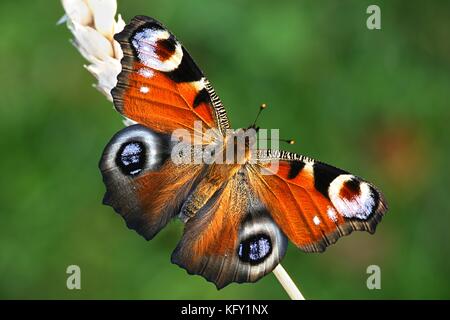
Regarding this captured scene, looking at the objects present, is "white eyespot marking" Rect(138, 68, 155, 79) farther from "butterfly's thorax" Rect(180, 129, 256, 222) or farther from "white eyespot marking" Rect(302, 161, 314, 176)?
"white eyespot marking" Rect(302, 161, 314, 176)

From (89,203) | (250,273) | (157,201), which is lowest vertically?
(89,203)

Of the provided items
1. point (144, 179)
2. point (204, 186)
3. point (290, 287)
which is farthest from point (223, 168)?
point (290, 287)

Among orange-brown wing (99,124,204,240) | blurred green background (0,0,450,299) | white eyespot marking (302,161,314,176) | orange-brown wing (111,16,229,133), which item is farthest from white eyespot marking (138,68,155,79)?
blurred green background (0,0,450,299)

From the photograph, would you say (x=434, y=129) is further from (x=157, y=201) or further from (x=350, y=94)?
(x=157, y=201)

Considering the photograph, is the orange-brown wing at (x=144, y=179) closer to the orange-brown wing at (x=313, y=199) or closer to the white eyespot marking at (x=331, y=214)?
the orange-brown wing at (x=313, y=199)

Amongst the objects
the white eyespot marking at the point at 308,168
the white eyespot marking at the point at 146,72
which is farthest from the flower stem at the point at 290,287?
the white eyespot marking at the point at 146,72

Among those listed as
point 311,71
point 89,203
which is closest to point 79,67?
point 89,203

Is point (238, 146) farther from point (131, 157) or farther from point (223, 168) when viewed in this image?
point (131, 157)
